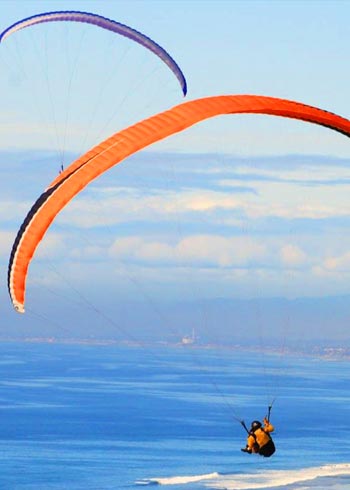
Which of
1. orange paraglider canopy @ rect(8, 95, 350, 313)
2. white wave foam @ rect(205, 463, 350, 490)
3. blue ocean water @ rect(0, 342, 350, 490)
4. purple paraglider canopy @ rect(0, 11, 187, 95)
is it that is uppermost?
blue ocean water @ rect(0, 342, 350, 490)

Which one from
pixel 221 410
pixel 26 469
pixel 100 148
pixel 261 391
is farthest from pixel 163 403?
pixel 100 148

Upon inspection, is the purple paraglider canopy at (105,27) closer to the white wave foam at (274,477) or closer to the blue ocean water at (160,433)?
the blue ocean water at (160,433)

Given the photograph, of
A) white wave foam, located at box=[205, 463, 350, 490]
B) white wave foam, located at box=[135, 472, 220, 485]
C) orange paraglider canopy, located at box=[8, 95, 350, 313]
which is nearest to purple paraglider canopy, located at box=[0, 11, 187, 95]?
orange paraglider canopy, located at box=[8, 95, 350, 313]

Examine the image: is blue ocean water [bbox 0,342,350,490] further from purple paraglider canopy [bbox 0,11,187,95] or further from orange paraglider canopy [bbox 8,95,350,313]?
orange paraglider canopy [bbox 8,95,350,313]

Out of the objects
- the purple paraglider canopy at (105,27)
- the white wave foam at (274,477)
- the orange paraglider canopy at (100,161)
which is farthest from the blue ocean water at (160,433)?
the orange paraglider canopy at (100,161)

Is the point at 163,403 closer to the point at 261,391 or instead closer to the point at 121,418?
the point at 121,418

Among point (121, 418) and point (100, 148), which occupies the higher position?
point (121, 418)
